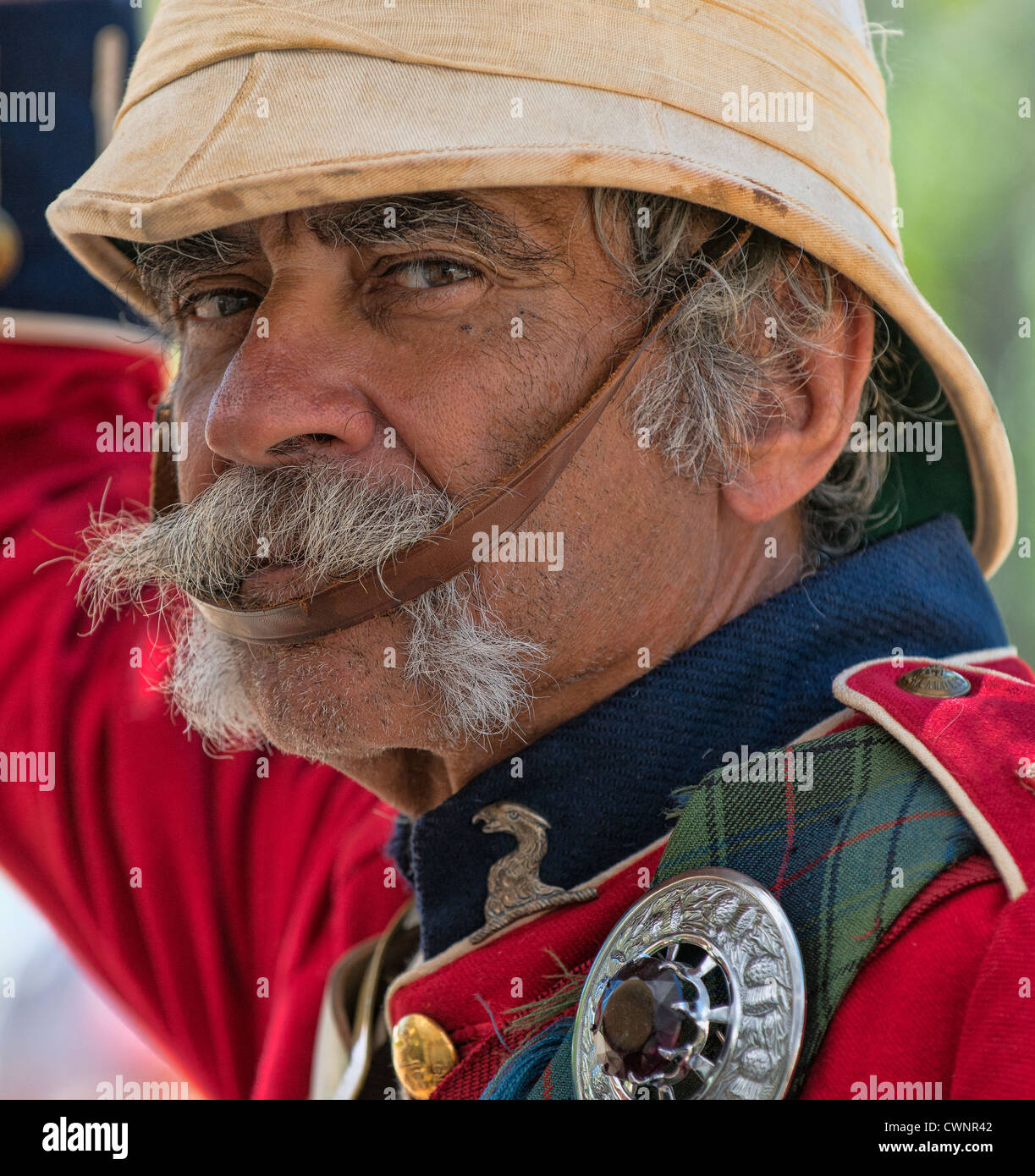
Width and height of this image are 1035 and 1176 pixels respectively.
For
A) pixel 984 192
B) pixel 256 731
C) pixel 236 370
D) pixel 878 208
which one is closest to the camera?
pixel 236 370

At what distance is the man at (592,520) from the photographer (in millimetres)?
1361

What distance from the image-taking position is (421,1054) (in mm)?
1724

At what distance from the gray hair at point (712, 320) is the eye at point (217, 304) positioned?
577 millimetres

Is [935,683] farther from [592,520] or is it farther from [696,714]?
[592,520]

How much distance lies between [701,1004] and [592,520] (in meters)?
0.67

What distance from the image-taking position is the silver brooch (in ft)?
4.21

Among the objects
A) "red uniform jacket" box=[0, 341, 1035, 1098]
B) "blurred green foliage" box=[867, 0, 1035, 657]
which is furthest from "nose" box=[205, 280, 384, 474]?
"blurred green foliage" box=[867, 0, 1035, 657]

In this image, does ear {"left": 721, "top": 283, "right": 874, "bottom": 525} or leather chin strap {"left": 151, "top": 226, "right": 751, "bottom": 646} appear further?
ear {"left": 721, "top": 283, "right": 874, "bottom": 525}

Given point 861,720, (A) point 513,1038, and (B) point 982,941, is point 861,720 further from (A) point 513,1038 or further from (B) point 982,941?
(A) point 513,1038

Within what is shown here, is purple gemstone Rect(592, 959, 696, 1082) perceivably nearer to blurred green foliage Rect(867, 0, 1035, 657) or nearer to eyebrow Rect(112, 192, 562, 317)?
eyebrow Rect(112, 192, 562, 317)

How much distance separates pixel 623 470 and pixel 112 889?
6.06ft

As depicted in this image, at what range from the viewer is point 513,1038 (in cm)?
164

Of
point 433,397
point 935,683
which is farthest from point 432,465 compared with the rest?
point 935,683
